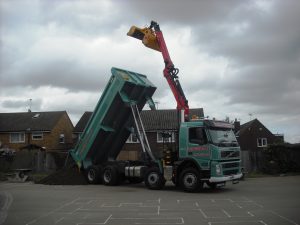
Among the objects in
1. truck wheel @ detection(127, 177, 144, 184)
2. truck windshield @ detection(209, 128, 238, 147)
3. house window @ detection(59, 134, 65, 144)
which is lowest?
truck wheel @ detection(127, 177, 144, 184)

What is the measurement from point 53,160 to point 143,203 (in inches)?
821

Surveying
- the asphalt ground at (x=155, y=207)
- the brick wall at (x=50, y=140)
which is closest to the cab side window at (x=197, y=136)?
the asphalt ground at (x=155, y=207)

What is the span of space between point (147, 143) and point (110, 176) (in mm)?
2679

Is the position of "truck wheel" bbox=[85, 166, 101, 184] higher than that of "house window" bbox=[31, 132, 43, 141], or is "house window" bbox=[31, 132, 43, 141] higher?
"house window" bbox=[31, 132, 43, 141]

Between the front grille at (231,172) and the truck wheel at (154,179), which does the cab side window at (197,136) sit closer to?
the front grille at (231,172)

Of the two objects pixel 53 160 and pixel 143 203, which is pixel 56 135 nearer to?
pixel 53 160

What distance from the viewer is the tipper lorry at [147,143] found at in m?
17.2

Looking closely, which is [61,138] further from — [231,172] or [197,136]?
[231,172]

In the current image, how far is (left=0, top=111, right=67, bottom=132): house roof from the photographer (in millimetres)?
49781

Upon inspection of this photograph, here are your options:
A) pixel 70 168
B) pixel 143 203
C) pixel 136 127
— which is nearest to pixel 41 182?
pixel 70 168

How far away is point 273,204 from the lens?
13.6 m

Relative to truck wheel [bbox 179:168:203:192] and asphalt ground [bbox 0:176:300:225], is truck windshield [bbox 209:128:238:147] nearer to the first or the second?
truck wheel [bbox 179:168:203:192]

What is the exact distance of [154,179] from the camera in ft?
61.4

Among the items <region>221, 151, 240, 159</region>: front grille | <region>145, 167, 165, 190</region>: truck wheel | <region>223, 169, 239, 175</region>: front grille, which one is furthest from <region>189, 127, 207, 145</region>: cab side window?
<region>145, 167, 165, 190</region>: truck wheel
